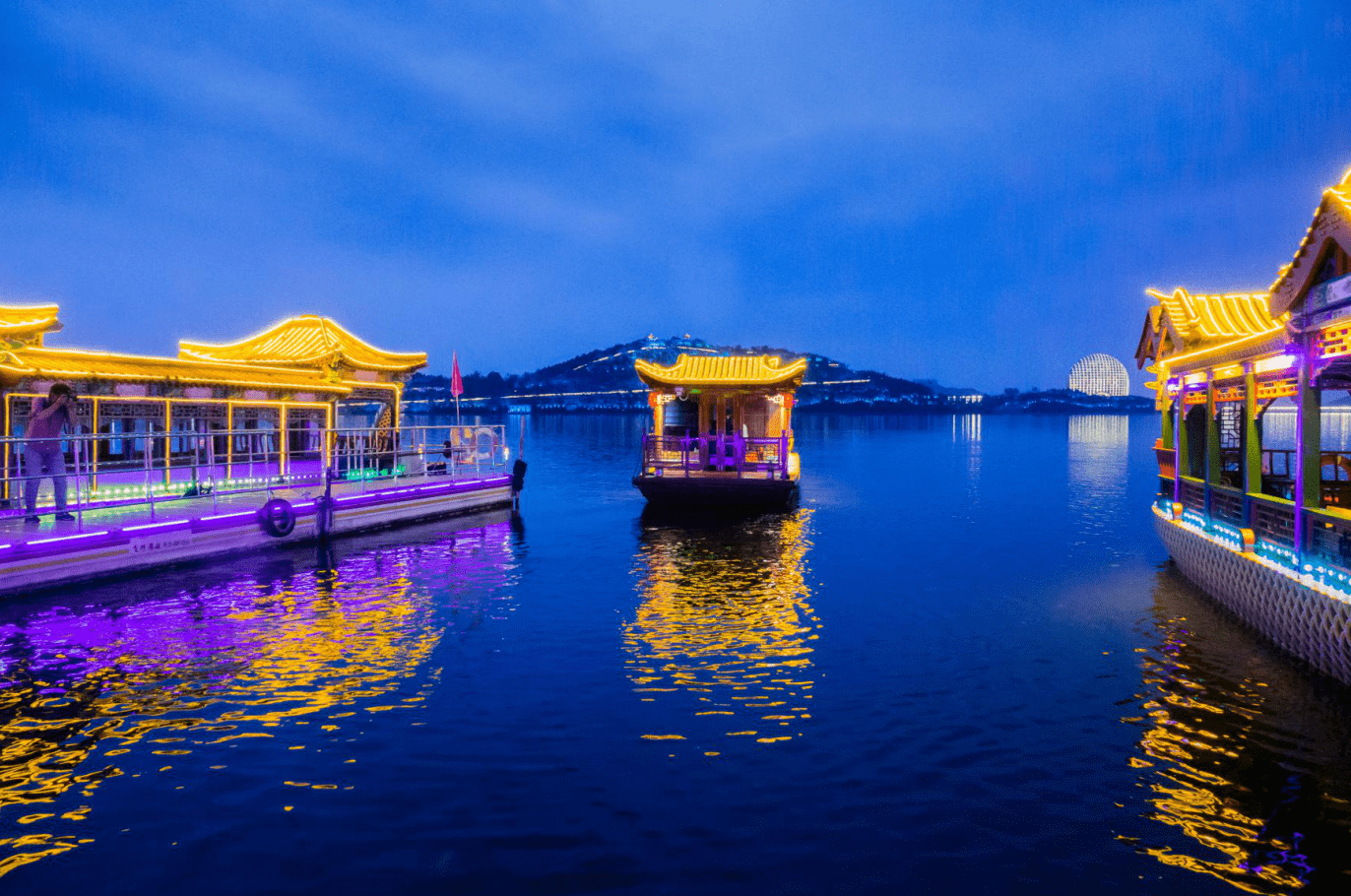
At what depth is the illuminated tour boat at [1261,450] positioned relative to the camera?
942 centimetres

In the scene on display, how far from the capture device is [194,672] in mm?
10234

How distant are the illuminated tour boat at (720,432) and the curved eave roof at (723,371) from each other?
33 millimetres

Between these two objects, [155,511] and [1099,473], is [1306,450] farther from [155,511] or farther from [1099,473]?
[1099,473]

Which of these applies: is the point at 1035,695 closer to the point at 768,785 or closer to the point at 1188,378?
the point at 768,785

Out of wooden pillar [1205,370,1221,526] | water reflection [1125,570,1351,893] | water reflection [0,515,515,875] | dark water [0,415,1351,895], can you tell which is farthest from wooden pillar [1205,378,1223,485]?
water reflection [0,515,515,875]

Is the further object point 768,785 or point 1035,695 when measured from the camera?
point 1035,695

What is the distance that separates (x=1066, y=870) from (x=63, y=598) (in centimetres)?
1542

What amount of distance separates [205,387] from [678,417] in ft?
49.0

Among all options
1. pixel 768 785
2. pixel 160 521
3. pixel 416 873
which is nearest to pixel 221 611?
pixel 160 521

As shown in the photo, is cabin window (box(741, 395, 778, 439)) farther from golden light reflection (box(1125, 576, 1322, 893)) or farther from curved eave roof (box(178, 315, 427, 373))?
golden light reflection (box(1125, 576, 1322, 893))

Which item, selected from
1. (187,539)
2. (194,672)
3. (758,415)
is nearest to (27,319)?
(187,539)

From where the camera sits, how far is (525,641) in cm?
1189

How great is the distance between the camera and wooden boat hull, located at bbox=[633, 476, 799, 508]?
25.9 m

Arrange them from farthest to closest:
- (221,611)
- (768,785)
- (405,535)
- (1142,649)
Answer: (405,535)
(221,611)
(1142,649)
(768,785)
